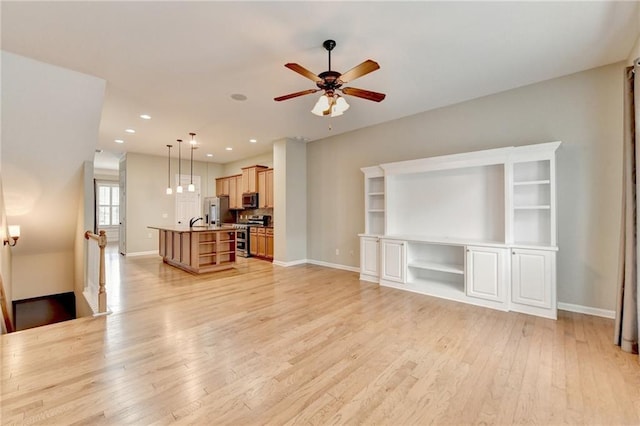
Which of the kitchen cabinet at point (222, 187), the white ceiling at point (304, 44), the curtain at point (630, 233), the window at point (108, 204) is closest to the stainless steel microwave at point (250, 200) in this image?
the kitchen cabinet at point (222, 187)

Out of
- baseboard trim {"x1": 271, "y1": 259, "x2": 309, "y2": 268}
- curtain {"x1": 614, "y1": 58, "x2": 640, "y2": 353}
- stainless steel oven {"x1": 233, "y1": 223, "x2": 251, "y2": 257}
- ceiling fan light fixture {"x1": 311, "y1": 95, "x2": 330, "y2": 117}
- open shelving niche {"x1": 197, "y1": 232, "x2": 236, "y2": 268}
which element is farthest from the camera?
stainless steel oven {"x1": 233, "y1": 223, "x2": 251, "y2": 257}

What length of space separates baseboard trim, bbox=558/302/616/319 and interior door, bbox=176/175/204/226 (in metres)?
→ 9.42

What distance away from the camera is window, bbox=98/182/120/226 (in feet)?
36.4

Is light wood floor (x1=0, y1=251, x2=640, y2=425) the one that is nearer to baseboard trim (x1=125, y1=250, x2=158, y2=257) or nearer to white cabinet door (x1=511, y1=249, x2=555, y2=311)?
white cabinet door (x1=511, y1=249, x2=555, y2=311)

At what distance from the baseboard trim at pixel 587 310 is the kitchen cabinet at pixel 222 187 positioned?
8.54m

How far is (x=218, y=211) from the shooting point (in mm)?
8727

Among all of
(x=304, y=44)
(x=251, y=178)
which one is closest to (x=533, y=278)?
(x=304, y=44)

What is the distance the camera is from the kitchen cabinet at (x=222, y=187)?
9.19 metres

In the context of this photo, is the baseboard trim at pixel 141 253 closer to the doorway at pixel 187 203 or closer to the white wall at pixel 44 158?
the doorway at pixel 187 203

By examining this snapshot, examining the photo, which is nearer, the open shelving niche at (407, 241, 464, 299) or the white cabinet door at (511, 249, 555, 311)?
the white cabinet door at (511, 249, 555, 311)

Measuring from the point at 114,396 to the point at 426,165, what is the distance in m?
4.57

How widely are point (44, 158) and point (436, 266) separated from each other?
20.3 feet

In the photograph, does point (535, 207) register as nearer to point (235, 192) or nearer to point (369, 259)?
point (369, 259)

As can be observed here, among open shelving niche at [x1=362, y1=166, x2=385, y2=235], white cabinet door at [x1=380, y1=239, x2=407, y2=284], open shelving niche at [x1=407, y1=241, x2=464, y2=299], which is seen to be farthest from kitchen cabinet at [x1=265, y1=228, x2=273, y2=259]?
open shelving niche at [x1=407, y1=241, x2=464, y2=299]
